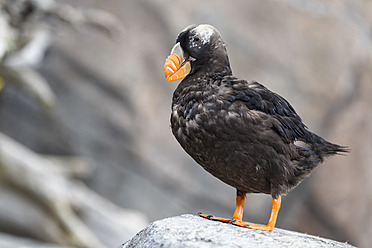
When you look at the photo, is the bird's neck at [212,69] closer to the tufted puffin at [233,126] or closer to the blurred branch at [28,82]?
the tufted puffin at [233,126]

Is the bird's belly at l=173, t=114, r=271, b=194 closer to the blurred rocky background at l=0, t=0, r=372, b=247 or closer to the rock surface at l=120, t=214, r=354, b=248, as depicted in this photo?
the rock surface at l=120, t=214, r=354, b=248

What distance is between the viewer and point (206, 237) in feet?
6.18

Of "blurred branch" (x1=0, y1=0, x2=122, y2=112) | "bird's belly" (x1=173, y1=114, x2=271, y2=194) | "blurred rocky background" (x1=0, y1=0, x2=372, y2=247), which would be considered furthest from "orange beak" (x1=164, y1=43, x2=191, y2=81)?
"blurred rocky background" (x1=0, y1=0, x2=372, y2=247)

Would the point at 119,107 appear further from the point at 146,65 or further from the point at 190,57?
the point at 190,57

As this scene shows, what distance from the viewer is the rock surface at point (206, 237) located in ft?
6.06

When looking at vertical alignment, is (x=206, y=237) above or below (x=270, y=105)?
below

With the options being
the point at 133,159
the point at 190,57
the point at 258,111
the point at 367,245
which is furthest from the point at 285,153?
the point at 367,245

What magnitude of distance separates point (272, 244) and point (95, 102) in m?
5.07

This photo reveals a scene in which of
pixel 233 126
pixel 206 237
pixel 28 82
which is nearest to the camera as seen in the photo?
pixel 206 237

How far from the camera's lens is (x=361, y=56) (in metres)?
7.18

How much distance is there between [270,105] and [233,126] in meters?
0.25

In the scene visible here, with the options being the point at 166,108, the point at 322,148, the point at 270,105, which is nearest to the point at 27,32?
the point at 166,108

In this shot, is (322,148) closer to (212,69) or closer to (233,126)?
(233,126)

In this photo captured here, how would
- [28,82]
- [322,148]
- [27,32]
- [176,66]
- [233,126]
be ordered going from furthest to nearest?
1. [27,32]
2. [28,82]
3. [322,148]
4. [176,66]
5. [233,126]
